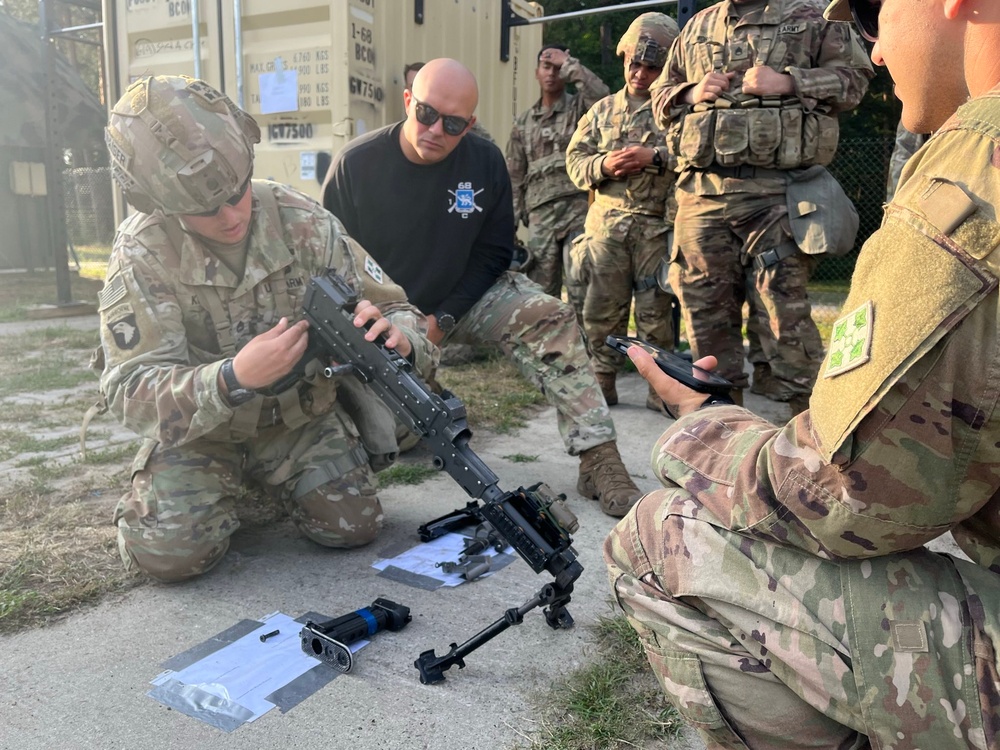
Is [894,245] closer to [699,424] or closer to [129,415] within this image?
[699,424]

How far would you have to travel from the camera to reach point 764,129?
3.60 m

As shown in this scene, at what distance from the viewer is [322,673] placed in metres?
2.04

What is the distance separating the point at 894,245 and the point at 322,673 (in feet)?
5.30

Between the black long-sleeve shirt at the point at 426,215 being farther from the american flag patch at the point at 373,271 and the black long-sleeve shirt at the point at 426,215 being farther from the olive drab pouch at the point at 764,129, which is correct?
the olive drab pouch at the point at 764,129

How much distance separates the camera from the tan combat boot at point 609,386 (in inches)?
189

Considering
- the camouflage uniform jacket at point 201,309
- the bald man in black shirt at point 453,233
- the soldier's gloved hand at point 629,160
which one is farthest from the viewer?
the soldier's gloved hand at point 629,160

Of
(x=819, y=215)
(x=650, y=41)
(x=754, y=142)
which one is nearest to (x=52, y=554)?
(x=754, y=142)

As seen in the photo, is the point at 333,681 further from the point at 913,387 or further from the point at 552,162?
the point at 552,162

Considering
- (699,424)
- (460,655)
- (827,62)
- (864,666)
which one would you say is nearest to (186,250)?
(460,655)

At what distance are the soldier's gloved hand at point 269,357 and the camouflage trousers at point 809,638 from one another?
1.19m

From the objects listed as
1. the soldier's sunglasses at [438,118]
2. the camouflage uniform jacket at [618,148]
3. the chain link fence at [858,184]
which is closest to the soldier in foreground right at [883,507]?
the soldier's sunglasses at [438,118]

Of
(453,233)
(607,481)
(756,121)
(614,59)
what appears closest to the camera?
(607,481)

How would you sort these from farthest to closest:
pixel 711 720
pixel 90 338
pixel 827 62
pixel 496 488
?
pixel 90 338 < pixel 827 62 < pixel 496 488 < pixel 711 720

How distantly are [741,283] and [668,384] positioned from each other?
8.19ft
